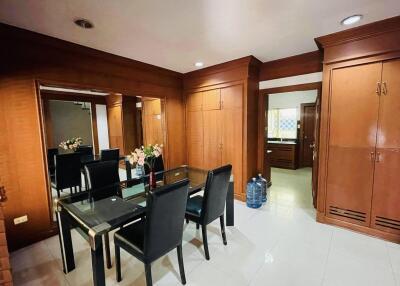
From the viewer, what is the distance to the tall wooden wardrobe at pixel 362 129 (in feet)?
7.16

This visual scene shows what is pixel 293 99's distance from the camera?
5.99 meters

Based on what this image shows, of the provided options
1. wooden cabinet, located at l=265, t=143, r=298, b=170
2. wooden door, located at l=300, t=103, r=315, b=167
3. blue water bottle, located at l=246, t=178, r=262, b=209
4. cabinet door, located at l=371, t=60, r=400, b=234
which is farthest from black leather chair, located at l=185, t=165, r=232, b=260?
wooden door, located at l=300, t=103, r=315, b=167

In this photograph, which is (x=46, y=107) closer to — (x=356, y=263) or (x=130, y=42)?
(x=130, y=42)

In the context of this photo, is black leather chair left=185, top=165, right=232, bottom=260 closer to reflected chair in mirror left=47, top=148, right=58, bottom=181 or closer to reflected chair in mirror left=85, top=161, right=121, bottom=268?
reflected chair in mirror left=85, top=161, right=121, bottom=268

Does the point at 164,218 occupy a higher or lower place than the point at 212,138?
lower

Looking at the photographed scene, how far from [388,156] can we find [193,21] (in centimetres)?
271

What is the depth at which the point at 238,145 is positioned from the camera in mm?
3484

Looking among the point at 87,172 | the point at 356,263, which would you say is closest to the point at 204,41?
the point at 87,172

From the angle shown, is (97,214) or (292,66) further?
(292,66)

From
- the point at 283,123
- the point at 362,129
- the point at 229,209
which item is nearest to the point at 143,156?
the point at 229,209

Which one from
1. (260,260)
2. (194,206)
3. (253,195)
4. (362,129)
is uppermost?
(362,129)

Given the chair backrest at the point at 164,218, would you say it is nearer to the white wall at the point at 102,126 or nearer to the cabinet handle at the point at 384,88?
the cabinet handle at the point at 384,88

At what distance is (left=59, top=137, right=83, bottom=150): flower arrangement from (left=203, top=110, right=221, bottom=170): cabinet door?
2.89m

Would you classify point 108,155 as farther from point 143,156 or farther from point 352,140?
point 352,140
